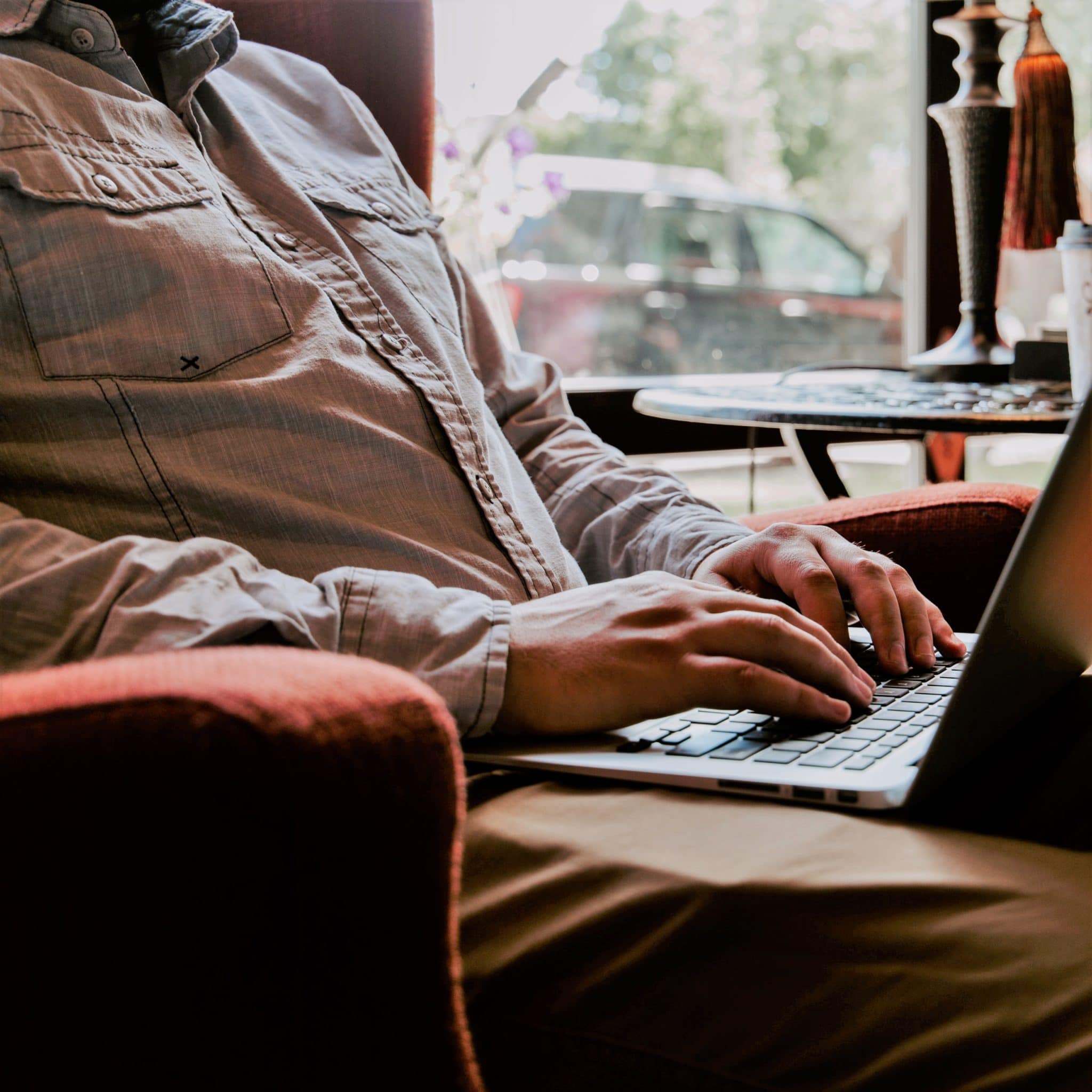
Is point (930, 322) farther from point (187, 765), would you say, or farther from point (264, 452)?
point (187, 765)

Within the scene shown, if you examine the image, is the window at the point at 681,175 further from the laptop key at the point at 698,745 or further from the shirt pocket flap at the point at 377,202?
the laptop key at the point at 698,745

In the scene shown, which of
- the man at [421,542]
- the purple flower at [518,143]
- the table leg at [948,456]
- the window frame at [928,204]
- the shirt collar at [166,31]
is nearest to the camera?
the man at [421,542]

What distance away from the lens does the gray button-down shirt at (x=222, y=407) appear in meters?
0.67

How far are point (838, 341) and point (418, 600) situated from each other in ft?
11.6

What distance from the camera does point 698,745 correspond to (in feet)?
2.13

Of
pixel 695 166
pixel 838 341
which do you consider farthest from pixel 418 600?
pixel 695 166

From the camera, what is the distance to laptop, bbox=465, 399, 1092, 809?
54 centimetres

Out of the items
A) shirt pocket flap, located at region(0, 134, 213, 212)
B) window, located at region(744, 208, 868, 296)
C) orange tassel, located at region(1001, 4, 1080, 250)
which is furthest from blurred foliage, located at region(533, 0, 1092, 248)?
shirt pocket flap, located at region(0, 134, 213, 212)

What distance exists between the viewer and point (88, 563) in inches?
26.4

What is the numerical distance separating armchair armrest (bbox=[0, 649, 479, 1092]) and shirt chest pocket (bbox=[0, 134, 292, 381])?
1.50ft

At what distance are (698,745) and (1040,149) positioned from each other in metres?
1.29

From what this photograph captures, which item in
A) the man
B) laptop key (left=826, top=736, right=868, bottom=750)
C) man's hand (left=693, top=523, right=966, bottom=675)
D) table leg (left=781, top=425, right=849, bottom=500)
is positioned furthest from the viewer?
table leg (left=781, top=425, right=849, bottom=500)

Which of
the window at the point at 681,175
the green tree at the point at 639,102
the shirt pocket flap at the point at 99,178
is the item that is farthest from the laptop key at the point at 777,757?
the green tree at the point at 639,102

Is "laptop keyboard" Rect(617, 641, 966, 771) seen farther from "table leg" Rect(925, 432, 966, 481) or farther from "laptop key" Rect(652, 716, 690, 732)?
"table leg" Rect(925, 432, 966, 481)
